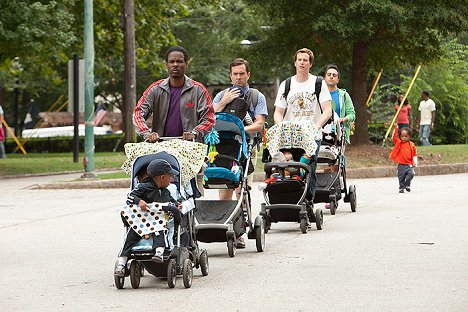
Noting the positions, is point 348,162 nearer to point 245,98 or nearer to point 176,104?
point 245,98

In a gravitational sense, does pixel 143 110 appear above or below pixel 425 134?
above

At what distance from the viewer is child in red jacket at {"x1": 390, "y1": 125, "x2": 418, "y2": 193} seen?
2031 centimetres

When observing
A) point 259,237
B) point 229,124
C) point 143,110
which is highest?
point 143,110

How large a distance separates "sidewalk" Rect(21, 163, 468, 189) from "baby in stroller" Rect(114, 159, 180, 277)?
1423 cm

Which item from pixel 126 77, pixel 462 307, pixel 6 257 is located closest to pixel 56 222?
pixel 6 257

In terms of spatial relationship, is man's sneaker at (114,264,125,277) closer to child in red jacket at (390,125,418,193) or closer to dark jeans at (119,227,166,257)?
dark jeans at (119,227,166,257)

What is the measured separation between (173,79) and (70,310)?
2690mm

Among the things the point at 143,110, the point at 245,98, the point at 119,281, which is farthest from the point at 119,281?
the point at 245,98

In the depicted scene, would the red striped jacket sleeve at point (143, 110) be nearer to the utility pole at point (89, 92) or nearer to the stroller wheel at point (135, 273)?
the stroller wheel at point (135, 273)

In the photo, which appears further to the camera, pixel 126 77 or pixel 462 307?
pixel 126 77

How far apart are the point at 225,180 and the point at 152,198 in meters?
2.01

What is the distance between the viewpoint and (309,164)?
1373 centimetres

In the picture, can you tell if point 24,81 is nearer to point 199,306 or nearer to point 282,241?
point 282,241

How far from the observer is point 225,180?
11422mm
